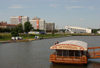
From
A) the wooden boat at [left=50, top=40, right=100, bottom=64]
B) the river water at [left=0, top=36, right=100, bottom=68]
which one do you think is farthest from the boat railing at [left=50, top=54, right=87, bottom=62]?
the river water at [left=0, top=36, right=100, bottom=68]

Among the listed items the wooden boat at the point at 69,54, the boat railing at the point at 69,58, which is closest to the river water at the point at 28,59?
the wooden boat at the point at 69,54

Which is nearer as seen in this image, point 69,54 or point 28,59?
point 69,54

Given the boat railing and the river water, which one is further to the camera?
the river water

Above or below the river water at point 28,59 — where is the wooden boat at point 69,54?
above

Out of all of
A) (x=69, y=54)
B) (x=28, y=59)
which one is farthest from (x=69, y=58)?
(x=28, y=59)

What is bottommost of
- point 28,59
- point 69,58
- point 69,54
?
point 28,59

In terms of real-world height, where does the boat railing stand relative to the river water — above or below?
above

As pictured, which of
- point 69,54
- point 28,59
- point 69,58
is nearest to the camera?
point 69,58

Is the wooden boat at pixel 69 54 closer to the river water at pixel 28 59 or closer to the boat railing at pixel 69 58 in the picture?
the boat railing at pixel 69 58

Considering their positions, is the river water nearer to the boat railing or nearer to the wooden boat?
the wooden boat

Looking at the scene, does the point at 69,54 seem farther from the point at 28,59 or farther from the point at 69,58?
the point at 28,59

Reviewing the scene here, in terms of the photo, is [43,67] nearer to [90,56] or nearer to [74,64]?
[74,64]

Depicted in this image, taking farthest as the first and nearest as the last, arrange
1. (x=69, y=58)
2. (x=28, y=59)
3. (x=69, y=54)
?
1. (x=28, y=59)
2. (x=69, y=54)
3. (x=69, y=58)

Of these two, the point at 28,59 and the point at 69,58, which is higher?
the point at 69,58
